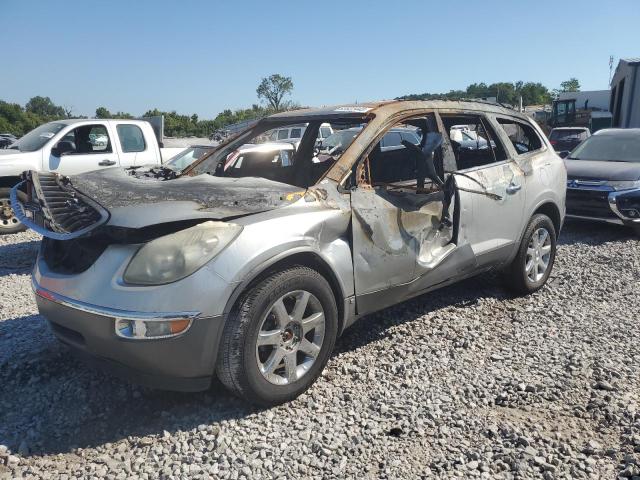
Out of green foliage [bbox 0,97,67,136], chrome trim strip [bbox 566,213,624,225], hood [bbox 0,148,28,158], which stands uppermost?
green foliage [bbox 0,97,67,136]

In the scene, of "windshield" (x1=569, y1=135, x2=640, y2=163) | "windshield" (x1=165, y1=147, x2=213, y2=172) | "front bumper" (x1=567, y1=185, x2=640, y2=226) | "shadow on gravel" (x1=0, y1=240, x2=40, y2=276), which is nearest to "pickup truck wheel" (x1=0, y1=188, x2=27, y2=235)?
"shadow on gravel" (x1=0, y1=240, x2=40, y2=276)

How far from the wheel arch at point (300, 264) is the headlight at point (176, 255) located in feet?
0.72

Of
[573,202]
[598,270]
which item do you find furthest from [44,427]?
[573,202]

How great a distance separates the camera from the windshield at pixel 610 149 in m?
8.58

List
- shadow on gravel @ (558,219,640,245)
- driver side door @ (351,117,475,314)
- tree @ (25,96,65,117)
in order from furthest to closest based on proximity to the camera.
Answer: tree @ (25,96,65,117), shadow on gravel @ (558,219,640,245), driver side door @ (351,117,475,314)

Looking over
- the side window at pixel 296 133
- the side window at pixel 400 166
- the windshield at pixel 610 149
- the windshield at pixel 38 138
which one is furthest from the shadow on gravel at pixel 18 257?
the windshield at pixel 610 149

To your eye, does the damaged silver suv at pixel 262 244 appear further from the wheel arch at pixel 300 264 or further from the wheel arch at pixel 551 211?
the wheel arch at pixel 551 211

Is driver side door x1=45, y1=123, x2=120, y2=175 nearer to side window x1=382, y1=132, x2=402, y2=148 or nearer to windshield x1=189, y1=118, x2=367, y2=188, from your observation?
windshield x1=189, y1=118, x2=367, y2=188

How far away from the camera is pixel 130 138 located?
29.9 feet

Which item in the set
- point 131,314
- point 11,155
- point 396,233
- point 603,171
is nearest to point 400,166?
point 396,233

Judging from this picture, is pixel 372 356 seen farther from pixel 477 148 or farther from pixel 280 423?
pixel 477 148

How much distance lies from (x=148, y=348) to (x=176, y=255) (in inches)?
18.8

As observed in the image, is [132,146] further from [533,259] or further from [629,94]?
[629,94]

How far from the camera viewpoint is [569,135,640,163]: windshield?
8.58m
